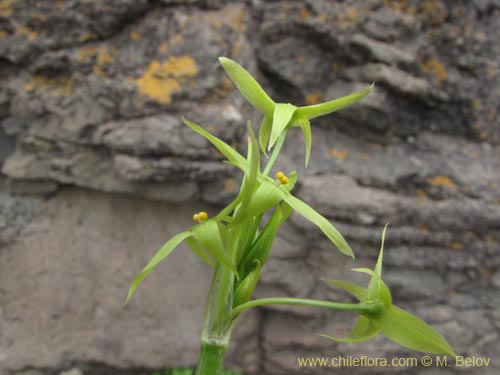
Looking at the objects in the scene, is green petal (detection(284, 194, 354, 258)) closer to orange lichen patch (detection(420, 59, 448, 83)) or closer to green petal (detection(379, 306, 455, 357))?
green petal (detection(379, 306, 455, 357))

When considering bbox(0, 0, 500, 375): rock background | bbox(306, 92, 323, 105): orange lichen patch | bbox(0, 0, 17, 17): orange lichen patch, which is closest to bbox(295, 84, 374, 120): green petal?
bbox(0, 0, 500, 375): rock background

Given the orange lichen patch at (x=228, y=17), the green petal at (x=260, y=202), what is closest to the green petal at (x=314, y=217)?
the green petal at (x=260, y=202)

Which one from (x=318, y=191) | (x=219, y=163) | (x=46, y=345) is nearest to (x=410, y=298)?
(x=318, y=191)

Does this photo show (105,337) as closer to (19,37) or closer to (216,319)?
(19,37)

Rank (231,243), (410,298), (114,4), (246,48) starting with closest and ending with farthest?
(231,243), (114,4), (246,48), (410,298)

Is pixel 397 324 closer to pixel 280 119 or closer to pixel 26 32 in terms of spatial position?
pixel 280 119
